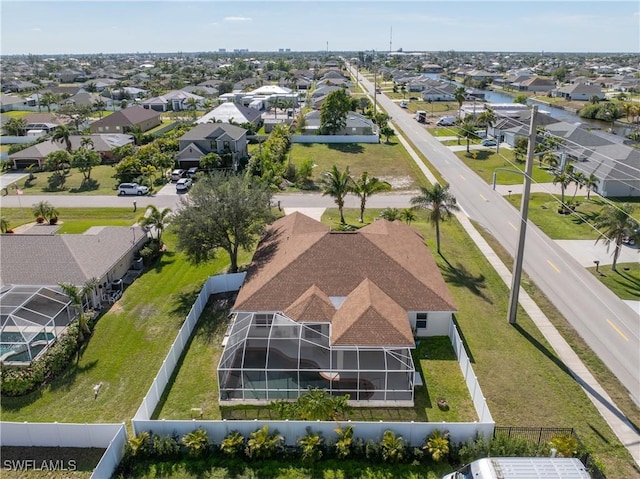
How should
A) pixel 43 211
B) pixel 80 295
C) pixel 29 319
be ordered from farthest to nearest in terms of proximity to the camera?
pixel 43 211 → pixel 80 295 → pixel 29 319

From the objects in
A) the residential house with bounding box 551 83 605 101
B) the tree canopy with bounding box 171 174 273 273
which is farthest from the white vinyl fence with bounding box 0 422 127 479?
the residential house with bounding box 551 83 605 101

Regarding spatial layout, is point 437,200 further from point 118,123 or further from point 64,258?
point 118,123

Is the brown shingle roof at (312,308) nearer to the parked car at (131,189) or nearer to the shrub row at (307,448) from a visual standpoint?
the shrub row at (307,448)

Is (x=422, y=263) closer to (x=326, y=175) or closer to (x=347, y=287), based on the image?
(x=347, y=287)

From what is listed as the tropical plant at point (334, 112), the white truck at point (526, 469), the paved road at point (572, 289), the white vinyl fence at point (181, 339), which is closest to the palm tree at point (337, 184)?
the paved road at point (572, 289)

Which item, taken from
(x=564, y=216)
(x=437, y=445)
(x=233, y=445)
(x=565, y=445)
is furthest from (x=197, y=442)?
(x=564, y=216)

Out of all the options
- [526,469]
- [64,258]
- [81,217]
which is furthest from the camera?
[81,217]

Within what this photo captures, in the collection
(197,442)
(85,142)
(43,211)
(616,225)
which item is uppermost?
(85,142)

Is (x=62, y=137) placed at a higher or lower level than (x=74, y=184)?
higher
